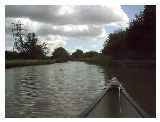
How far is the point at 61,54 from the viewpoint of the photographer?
13.1 feet

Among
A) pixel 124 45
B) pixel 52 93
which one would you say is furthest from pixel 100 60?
pixel 52 93

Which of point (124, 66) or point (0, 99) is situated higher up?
point (124, 66)

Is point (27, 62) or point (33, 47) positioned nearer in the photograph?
point (33, 47)

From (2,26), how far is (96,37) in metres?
1.07

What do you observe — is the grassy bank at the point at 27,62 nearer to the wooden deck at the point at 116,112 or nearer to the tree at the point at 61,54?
the tree at the point at 61,54

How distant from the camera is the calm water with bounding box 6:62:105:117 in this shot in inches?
149

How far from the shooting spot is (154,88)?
11.9ft

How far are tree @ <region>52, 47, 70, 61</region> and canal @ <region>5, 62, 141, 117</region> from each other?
0.15 m

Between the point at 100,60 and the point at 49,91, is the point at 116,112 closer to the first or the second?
the point at 100,60

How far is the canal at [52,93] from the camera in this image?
3.77 metres

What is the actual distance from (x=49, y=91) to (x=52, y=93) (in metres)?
0.05

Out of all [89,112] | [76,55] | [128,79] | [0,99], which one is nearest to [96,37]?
[76,55]

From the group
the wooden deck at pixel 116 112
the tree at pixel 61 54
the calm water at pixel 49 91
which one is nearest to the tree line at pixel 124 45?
the tree at pixel 61 54
